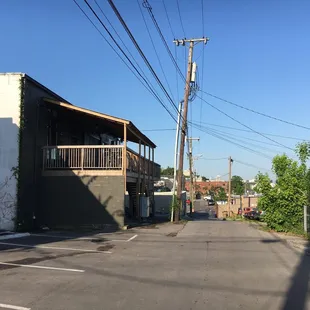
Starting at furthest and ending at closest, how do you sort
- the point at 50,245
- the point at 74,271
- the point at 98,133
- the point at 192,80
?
1. the point at 98,133
2. the point at 192,80
3. the point at 50,245
4. the point at 74,271

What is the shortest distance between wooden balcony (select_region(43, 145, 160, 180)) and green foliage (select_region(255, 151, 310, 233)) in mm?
6527

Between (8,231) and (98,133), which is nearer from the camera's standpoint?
(8,231)

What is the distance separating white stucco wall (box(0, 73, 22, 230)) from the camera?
1728 centimetres

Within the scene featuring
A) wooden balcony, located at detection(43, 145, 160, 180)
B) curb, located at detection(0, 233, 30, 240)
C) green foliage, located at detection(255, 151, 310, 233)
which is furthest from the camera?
wooden balcony, located at detection(43, 145, 160, 180)

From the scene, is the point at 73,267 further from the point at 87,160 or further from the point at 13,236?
the point at 87,160

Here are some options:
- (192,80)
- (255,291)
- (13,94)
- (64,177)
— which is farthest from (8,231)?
(192,80)

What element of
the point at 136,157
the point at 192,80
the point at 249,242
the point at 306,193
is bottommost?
the point at 249,242

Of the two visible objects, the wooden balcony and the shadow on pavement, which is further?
the wooden balcony

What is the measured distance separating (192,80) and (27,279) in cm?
2027

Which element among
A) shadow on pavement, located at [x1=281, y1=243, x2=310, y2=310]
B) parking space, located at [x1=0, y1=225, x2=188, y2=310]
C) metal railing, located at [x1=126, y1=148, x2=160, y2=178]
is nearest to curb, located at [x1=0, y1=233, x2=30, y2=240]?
parking space, located at [x1=0, y1=225, x2=188, y2=310]

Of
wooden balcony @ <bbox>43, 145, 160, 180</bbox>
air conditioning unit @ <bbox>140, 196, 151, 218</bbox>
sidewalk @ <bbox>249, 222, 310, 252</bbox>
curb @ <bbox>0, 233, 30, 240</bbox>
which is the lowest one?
sidewalk @ <bbox>249, 222, 310, 252</bbox>

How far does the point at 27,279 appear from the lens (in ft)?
26.1

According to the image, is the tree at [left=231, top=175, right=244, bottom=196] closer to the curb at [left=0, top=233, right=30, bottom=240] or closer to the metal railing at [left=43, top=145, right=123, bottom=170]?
the metal railing at [left=43, top=145, right=123, bottom=170]

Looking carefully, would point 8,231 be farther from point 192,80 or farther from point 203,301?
point 192,80
